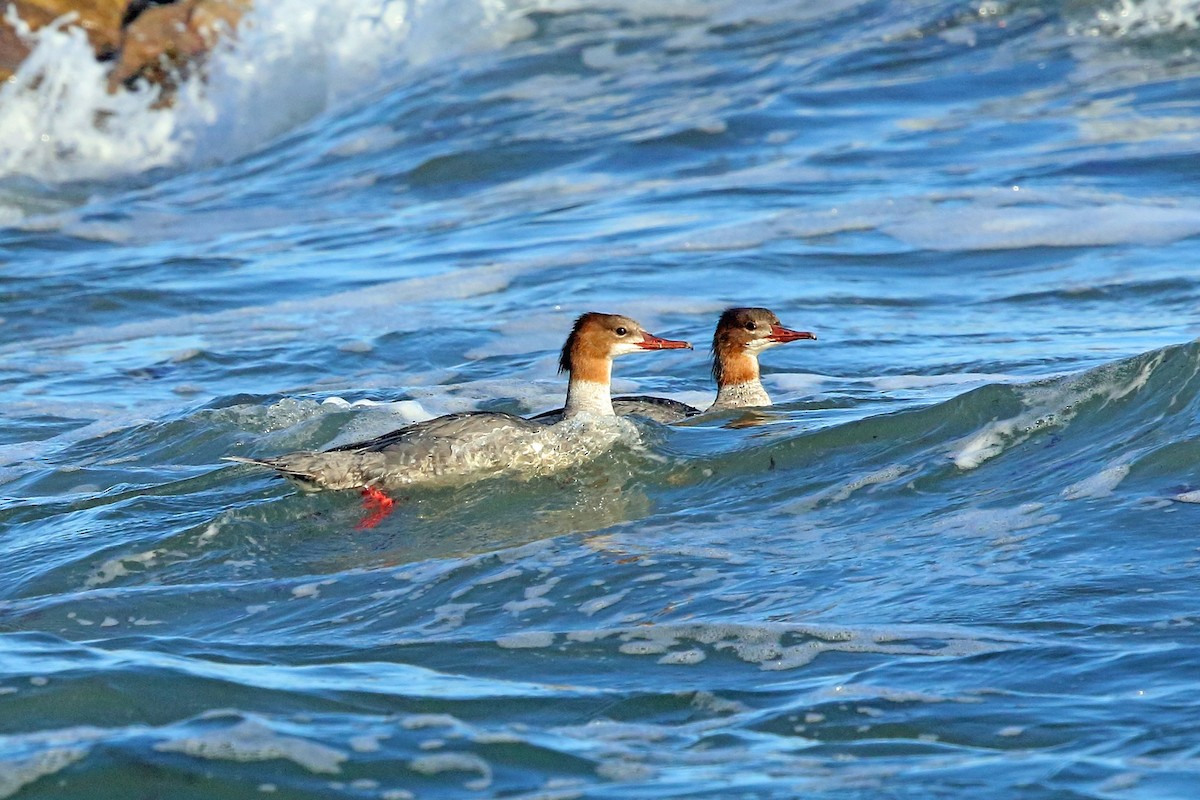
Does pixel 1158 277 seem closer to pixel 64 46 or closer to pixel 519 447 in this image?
pixel 519 447

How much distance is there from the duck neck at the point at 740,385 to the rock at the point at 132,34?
13.2 metres

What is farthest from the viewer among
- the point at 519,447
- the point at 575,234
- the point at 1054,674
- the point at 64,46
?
the point at 64,46

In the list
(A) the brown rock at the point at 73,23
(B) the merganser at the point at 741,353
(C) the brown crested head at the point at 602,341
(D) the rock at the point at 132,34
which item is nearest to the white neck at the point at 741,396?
(B) the merganser at the point at 741,353

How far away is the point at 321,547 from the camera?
669 cm

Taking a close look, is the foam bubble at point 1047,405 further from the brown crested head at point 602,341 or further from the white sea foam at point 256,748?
the white sea foam at point 256,748

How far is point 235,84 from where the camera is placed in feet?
67.4

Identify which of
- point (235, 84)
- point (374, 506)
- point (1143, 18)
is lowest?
point (374, 506)

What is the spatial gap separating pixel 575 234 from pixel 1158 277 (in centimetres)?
454

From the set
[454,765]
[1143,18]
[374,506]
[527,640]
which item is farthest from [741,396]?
[1143,18]

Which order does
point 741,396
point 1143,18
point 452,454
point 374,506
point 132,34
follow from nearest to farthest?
1. point 374,506
2. point 452,454
3. point 741,396
4. point 1143,18
5. point 132,34

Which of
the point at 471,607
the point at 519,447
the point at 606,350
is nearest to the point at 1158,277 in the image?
the point at 606,350

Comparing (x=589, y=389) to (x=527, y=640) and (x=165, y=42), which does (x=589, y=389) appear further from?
(x=165, y=42)

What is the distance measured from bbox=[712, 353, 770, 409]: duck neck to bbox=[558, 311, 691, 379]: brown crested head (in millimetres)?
683

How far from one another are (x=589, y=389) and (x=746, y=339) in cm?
140
